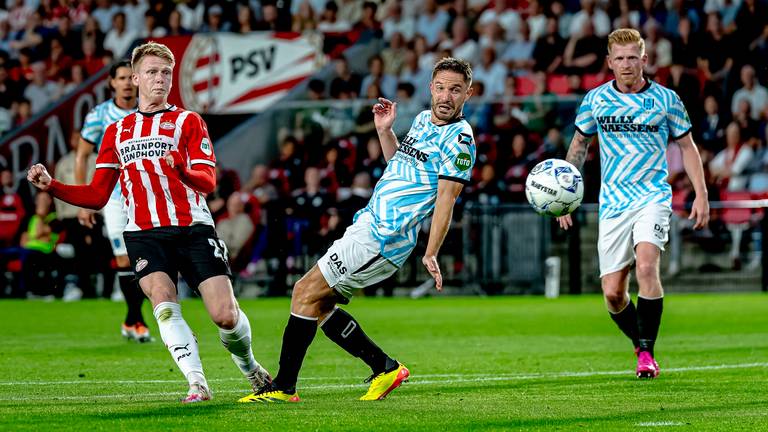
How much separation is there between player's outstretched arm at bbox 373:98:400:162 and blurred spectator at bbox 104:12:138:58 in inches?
735

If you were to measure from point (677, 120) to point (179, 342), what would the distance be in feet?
13.8

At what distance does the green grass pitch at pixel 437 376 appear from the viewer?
695 cm

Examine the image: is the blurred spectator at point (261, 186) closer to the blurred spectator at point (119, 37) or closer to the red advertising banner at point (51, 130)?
the red advertising banner at point (51, 130)

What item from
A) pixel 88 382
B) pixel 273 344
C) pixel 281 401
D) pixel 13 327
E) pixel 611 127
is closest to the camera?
pixel 281 401

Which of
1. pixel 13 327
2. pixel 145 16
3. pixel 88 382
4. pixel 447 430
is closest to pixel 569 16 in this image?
pixel 145 16

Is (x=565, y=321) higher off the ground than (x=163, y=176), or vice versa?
(x=163, y=176)

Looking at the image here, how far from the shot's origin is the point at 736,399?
7.96 metres

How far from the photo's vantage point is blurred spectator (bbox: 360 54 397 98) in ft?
76.2

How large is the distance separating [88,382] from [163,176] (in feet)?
6.71

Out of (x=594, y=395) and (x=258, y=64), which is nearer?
(x=594, y=395)

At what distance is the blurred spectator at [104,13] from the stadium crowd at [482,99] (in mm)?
2257

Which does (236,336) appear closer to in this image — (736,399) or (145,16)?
(736,399)

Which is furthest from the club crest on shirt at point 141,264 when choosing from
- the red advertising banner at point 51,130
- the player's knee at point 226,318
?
the red advertising banner at point 51,130

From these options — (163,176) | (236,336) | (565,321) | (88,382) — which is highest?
(163,176)
